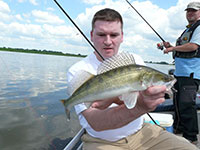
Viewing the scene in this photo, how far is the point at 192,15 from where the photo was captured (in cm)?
445

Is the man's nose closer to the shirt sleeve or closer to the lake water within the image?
the shirt sleeve

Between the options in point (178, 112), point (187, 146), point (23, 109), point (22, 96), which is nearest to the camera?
point (187, 146)

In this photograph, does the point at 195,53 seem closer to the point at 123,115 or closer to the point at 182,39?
the point at 182,39

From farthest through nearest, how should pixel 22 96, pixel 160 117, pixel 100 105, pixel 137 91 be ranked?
pixel 22 96, pixel 160 117, pixel 100 105, pixel 137 91

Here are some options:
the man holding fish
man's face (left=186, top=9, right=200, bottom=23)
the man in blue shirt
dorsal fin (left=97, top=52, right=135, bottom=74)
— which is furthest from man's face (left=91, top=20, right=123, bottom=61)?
man's face (left=186, top=9, right=200, bottom=23)

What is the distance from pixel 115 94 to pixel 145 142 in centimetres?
155

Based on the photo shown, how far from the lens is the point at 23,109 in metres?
8.76

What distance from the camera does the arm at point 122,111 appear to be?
5.56 ft

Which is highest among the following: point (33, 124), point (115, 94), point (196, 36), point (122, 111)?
point (196, 36)

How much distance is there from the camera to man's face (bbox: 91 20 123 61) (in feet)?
→ 9.10

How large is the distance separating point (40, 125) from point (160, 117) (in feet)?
17.4

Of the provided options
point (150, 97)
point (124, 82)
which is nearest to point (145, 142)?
point (150, 97)

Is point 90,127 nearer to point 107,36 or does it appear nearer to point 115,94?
point 115,94

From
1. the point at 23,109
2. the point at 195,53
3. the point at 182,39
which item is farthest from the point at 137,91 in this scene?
the point at 23,109
